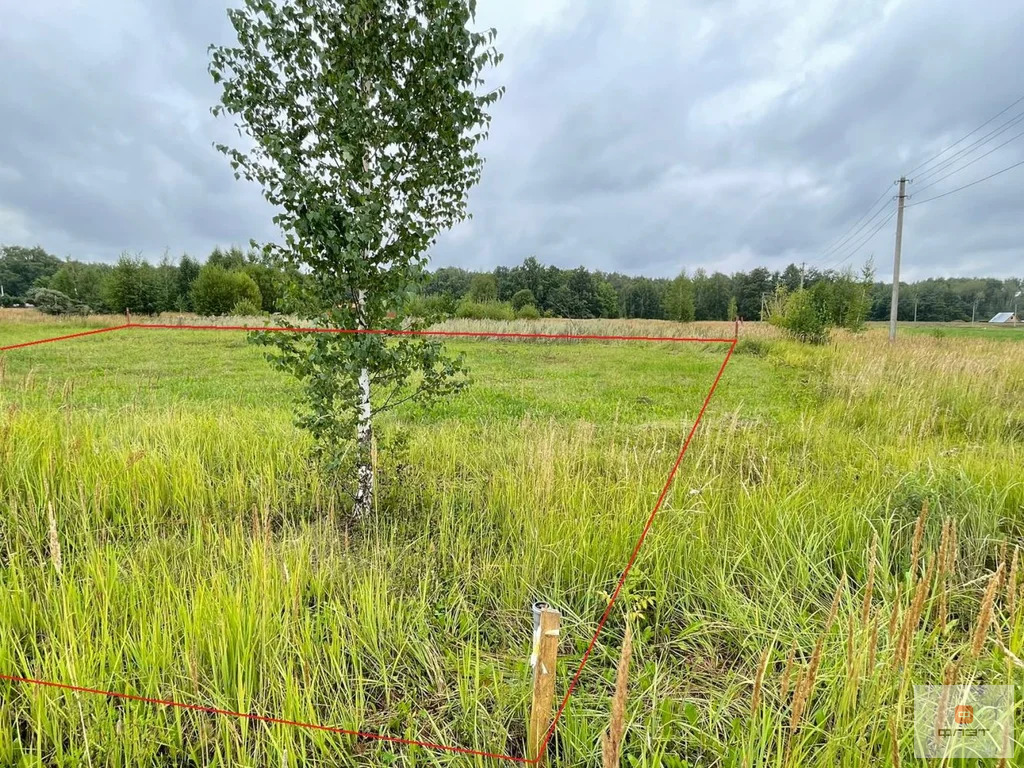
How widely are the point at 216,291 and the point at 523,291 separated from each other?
28.6 metres

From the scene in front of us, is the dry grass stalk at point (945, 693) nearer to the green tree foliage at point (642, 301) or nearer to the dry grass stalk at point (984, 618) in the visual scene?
the dry grass stalk at point (984, 618)

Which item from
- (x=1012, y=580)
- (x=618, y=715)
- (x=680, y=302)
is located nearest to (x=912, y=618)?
(x=1012, y=580)

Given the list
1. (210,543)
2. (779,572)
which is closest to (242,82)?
(210,543)

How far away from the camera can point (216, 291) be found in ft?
111

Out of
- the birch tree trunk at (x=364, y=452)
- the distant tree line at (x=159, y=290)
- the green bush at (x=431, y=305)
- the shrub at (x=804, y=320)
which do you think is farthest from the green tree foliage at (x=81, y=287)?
the shrub at (x=804, y=320)

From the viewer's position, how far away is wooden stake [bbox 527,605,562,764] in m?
1.11

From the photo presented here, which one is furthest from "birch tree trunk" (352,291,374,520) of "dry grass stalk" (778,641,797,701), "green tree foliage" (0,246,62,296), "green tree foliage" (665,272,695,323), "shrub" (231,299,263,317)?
"green tree foliage" (0,246,62,296)

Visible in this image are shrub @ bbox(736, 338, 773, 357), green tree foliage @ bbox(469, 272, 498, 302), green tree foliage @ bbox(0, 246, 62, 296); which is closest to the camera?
shrub @ bbox(736, 338, 773, 357)

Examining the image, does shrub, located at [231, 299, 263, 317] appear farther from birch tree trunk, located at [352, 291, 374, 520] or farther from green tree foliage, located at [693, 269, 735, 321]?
green tree foliage, located at [693, 269, 735, 321]

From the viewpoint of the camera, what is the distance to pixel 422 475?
3.55 meters

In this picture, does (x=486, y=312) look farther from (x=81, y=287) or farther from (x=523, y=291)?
(x=81, y=287)

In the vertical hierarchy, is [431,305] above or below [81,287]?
below
